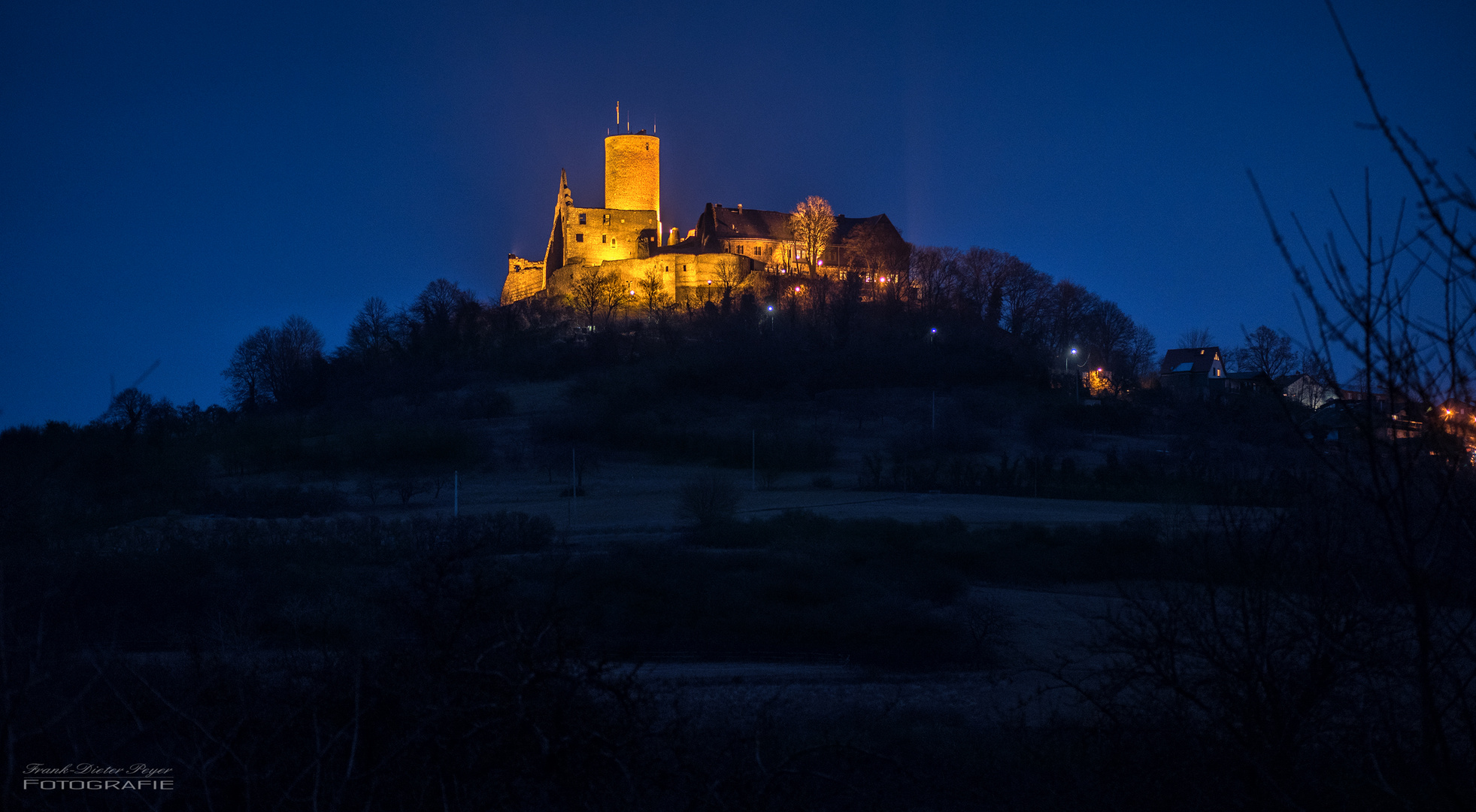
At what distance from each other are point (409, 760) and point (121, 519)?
91.4ft

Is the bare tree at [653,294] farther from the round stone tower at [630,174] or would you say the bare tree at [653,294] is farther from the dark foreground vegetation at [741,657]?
the dark foreground vegetation at [741,657]

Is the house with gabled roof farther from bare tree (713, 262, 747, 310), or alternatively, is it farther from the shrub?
the shrub

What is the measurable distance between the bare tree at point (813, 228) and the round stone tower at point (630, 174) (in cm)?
1065

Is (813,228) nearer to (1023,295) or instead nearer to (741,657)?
(1023,295)

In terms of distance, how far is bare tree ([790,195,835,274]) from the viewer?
2771 inches

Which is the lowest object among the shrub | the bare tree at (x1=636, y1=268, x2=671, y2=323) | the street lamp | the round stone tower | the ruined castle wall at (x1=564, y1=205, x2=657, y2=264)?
the shrub

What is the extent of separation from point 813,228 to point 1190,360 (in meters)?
25.7

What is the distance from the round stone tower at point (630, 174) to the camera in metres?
75.6

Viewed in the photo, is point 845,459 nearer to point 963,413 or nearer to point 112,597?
point 963,413

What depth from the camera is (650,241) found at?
73375 millimetres

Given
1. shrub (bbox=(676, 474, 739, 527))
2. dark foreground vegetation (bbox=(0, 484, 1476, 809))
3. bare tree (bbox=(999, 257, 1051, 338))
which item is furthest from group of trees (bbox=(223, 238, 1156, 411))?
dark foreground vegetation (bbox=(0, 484, 1476, 809))

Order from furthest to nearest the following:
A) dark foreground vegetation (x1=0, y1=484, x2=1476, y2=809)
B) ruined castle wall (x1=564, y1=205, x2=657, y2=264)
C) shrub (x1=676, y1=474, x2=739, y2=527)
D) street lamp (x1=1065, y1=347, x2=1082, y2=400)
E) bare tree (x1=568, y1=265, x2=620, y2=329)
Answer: ruined castle wall (x1=564, y1=205, x2=657, y2=264) < bare tree (x1=568, y1=265, x2=620, y2=329) < street lamp (x1=1065, y1=347, x2=1082, y2=400) < shrub (x1=676, y1=474, x2=739, y2=527) < dark foreground vegetation (x1=0, y1=484, x2=1476, y2=809)

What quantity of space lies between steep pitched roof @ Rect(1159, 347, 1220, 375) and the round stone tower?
119 ft

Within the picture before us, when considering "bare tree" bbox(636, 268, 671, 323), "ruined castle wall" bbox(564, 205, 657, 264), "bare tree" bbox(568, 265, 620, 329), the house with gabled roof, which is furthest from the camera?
Result: "ruined castle wall" bbox(564, 205, 657, 264)
